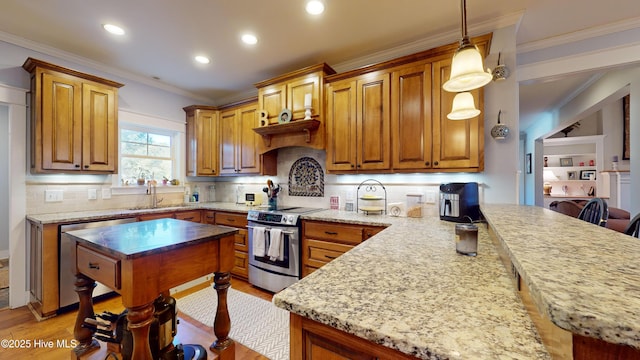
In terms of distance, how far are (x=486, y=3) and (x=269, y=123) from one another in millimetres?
2506

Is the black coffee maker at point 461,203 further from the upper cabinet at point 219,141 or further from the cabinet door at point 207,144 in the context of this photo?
the cabinet door at point 207,144

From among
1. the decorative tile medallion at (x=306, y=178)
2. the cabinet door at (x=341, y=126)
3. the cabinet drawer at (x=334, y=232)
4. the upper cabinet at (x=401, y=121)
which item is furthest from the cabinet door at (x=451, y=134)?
the decorative tile medallion at (x=306, y=178)

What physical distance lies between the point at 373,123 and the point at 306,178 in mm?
1289

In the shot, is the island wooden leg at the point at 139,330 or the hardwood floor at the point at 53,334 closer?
the island wooden leg at the point at 139,330

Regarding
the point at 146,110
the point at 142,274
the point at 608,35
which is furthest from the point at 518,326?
the point at 146,110

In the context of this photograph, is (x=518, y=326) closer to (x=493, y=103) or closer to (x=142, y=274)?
(x=142, y=274)

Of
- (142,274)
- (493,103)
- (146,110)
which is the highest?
(146,110)

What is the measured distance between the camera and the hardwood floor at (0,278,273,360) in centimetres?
183

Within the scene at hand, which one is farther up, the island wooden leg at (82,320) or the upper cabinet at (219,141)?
the upper cabinet at (219,141)

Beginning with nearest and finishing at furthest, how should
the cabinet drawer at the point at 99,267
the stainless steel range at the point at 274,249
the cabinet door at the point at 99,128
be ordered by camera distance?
the cabinet drawer at the point at 99,267, the stainless steel range at the point at 274,249, the cabinet door at the point at 99,128

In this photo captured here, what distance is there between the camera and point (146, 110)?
3641 mm

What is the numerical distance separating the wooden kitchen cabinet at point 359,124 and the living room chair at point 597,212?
1.63 m

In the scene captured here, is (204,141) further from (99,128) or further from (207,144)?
(99,128)

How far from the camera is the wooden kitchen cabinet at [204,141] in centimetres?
403
